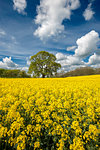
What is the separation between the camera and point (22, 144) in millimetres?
1999

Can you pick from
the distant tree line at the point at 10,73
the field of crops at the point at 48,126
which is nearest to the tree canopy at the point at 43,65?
the distant tree line at the point at 10,73

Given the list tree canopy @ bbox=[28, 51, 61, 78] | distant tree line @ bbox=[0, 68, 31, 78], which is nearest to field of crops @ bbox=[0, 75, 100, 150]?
tree canopy @ bbox=[28, 51, 61, 78]

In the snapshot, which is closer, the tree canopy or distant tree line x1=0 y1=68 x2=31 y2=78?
the tree canopy

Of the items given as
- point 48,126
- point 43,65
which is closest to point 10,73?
point 43,65

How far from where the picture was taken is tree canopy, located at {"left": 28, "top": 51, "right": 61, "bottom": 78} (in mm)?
34103

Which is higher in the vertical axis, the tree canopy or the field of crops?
the tree canopy

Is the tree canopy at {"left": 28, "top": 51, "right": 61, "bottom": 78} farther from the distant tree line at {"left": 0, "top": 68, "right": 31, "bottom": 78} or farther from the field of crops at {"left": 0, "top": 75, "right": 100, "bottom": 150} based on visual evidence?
the field of crops at {"left": 0, "top": 75, "right": 100, "bottom": 150}

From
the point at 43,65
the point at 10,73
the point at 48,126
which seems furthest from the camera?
the point at 10,73

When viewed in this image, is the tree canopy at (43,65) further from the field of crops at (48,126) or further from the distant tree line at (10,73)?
the field of crops at (48,126)

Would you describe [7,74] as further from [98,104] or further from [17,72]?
[98,104]

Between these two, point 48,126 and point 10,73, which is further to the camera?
point 10,73

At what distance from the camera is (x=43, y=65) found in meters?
34.6

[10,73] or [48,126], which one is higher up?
[10,73]

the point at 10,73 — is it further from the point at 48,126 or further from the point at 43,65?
the point at 48,126
